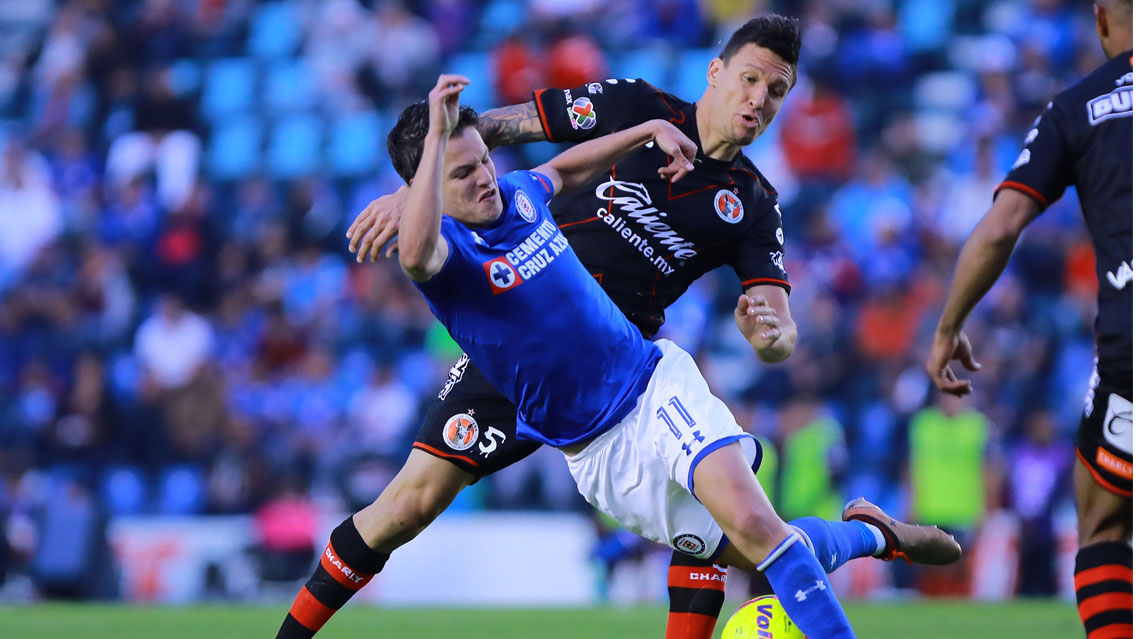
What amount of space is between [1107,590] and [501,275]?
94.5 inches

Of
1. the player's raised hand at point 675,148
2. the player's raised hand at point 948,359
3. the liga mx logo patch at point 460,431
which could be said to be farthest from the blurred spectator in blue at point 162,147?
the player's raised hand at point 948,359

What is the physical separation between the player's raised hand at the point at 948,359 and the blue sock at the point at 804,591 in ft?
2.68

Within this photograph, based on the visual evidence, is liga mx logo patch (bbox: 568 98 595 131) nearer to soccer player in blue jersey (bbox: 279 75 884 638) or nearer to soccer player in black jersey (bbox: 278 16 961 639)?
soccer player in black jersey (bbox: 278 16 961 639)

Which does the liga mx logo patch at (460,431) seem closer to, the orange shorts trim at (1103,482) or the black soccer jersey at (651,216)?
the black soccer jersey at (651,216)

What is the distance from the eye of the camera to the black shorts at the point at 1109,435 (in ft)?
14.9

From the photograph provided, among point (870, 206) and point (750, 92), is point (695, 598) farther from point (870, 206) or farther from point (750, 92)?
point (870, 206)

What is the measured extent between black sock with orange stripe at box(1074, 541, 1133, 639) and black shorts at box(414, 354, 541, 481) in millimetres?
2263

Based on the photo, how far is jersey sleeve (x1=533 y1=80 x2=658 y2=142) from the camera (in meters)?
6.12

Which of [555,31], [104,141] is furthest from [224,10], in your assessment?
[555,31]

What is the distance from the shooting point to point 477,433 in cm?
595

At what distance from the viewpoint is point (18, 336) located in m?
15.2

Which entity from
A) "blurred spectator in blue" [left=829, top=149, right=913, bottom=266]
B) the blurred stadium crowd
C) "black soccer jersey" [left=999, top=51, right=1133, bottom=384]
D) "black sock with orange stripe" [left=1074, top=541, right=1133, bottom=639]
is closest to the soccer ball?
"black sock with orange stripe" [left=1074, top=541, right=1133, bottom=639]

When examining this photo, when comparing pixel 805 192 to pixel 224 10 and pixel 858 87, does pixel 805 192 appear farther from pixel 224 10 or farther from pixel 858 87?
pixel 224 10

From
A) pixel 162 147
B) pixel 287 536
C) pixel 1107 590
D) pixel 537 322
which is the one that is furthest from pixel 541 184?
pixel 162 147
